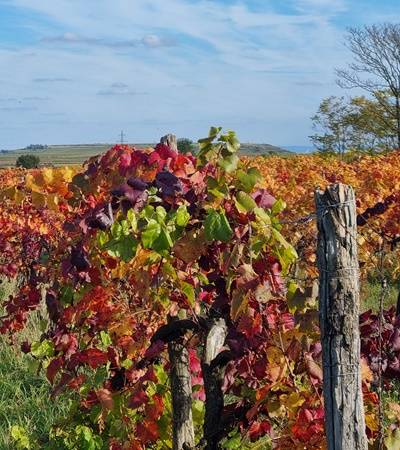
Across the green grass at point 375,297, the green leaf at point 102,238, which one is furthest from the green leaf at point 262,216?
the green grass at point 375,297

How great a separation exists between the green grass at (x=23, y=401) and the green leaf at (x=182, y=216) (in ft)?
7.72

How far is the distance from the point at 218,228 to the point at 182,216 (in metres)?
0.18

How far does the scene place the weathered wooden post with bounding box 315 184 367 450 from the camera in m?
2.51

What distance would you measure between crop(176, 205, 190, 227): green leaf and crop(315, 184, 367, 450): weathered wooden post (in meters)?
0.44

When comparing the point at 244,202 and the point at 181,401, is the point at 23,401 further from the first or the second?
the point at 244,202

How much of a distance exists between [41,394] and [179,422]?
2.69 metres

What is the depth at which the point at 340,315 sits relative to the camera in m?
2.55

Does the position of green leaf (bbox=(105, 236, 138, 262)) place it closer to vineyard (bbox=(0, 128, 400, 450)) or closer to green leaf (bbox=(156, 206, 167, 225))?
vineyard (bbox=(0, 128, 400, 450))

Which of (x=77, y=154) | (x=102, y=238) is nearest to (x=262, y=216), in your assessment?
(x=102, y=238)

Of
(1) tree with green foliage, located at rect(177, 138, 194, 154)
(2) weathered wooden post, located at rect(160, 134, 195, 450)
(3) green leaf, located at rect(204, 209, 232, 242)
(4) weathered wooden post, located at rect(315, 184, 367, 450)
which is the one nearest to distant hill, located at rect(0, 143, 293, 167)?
(1) tree with green foliage, located at rect(177, 138, 194, 154)

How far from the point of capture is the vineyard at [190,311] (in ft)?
9.04

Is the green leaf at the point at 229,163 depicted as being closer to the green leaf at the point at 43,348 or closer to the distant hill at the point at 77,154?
the green leaf at the point at 43,348

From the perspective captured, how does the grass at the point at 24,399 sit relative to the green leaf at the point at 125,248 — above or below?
below

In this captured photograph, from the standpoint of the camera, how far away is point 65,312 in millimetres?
3666
